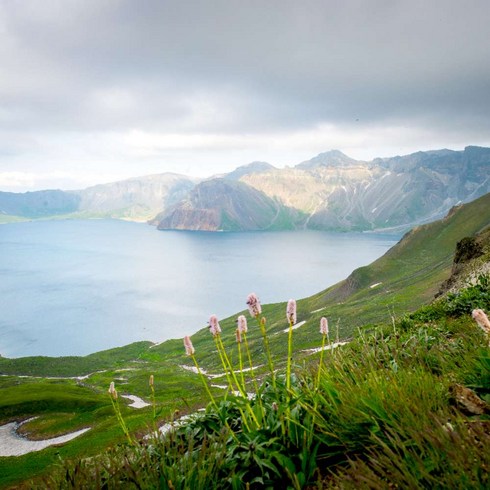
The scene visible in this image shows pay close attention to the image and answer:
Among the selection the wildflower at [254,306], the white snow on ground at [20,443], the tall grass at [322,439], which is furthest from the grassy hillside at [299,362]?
the white snow on ground at [20,443]

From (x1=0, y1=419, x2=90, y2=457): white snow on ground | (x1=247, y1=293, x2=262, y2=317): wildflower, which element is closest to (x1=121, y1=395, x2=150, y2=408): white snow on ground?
(x1=0, y1=419, x2=90, y2=457): white snow on ground

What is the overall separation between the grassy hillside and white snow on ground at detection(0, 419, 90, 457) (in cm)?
224

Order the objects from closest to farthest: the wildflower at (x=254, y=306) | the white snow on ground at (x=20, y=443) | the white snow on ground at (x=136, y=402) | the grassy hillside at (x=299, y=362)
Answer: the wildflower at (x=254, y=306) < the grassy hillside at (x=299, y=362) < the white snow on ground at (x=20, y=443) < the white snow on ground at (x=136, y=402)

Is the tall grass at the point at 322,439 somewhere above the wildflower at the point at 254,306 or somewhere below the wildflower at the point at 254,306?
below

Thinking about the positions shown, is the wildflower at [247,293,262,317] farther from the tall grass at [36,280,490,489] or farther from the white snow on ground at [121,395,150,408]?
the white snow on ground at [121,395,150,408]

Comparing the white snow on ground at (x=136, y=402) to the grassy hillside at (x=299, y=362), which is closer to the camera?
the grassy hillside at (x=299, y=362)

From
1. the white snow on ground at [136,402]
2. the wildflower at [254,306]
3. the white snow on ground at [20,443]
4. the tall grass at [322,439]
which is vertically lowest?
the white snow on ground at [136,402]

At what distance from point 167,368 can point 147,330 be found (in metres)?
59.4

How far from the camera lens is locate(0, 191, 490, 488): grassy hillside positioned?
20.6 feet

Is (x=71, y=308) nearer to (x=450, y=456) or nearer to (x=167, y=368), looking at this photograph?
(x=167, y=368)

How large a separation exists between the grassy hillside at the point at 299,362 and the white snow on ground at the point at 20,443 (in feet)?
7.34

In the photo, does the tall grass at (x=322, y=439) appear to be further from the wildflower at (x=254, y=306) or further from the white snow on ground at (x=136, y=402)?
the white snow on ground at (x=136, y=402)

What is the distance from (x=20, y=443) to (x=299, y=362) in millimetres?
43850

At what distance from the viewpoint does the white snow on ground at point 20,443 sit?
4266 cm
